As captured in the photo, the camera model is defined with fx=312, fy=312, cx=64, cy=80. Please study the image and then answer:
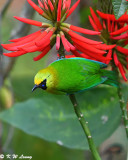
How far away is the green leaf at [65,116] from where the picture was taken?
1.20 metres

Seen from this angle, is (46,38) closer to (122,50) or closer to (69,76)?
(69,76)

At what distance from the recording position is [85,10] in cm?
169

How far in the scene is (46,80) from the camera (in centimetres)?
69

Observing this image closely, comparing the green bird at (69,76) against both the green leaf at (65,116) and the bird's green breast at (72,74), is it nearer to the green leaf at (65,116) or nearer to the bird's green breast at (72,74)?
the bird's green breast at (72,74)

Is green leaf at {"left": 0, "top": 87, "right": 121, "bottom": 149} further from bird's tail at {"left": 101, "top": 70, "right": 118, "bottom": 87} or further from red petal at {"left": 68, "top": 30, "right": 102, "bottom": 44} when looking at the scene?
red petal at {"left": 68, "top": 30, "right": 102, "bottom": 44}

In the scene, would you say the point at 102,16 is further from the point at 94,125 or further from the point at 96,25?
the point at 94,125

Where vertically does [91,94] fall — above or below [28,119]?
above

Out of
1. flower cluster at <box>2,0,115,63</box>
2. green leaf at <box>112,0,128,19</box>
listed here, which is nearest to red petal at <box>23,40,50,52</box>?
flower cluster at <box>2,0,115,63</box>

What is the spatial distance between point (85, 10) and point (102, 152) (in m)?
0.79

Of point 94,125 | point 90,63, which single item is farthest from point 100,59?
point 94,125

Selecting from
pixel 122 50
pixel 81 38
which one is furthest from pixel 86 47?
pixel 122 50

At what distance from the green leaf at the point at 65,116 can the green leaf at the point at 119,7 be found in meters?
0.62

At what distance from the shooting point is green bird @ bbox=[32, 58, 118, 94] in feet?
2.26

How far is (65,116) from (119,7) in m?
0.74
